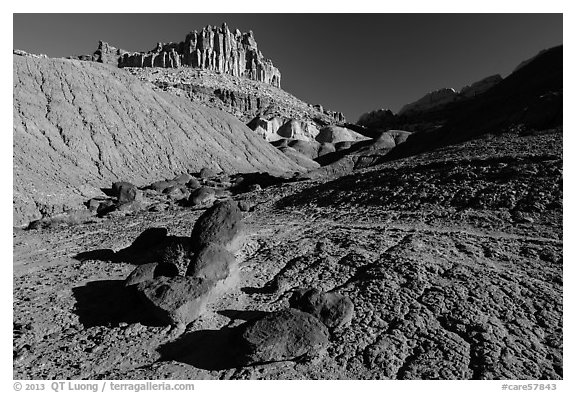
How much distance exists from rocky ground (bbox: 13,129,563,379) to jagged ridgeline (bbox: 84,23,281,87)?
422 feet

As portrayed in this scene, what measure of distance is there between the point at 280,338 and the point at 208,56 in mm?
139312

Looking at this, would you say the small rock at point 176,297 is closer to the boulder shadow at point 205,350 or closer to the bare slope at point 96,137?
the boulder shadow at point 205,350

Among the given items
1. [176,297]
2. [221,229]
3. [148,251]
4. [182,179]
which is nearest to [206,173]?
[182,179]

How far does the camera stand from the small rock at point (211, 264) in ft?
24.0

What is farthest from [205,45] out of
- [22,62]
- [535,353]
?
[535,353]

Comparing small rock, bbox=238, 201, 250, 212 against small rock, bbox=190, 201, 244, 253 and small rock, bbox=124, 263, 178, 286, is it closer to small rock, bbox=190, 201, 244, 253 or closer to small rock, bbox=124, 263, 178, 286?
small rock, bbox=190, 201, 244, 253

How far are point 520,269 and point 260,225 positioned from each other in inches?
307

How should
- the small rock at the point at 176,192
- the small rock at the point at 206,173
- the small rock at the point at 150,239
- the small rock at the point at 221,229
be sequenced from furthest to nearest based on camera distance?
the small rock at the point at 206,173, the small rock at the point at 176,192, the small rock at the point at 150,239, the small rock at the point at 221,229

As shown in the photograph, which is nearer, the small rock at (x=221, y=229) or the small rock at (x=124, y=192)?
the small rock at (x=221, y=229)

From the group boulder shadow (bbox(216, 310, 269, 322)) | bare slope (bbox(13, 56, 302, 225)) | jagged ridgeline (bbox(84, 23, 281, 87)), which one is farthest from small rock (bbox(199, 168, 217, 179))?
jagged ridgeline (bbox(84, 23, 281, 87))

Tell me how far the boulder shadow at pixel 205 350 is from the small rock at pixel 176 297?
0.40 meters

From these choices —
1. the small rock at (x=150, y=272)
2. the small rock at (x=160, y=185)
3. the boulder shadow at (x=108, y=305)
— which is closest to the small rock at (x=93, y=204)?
the small rock at (x=160, y=185)

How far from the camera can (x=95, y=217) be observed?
17.8 meters
